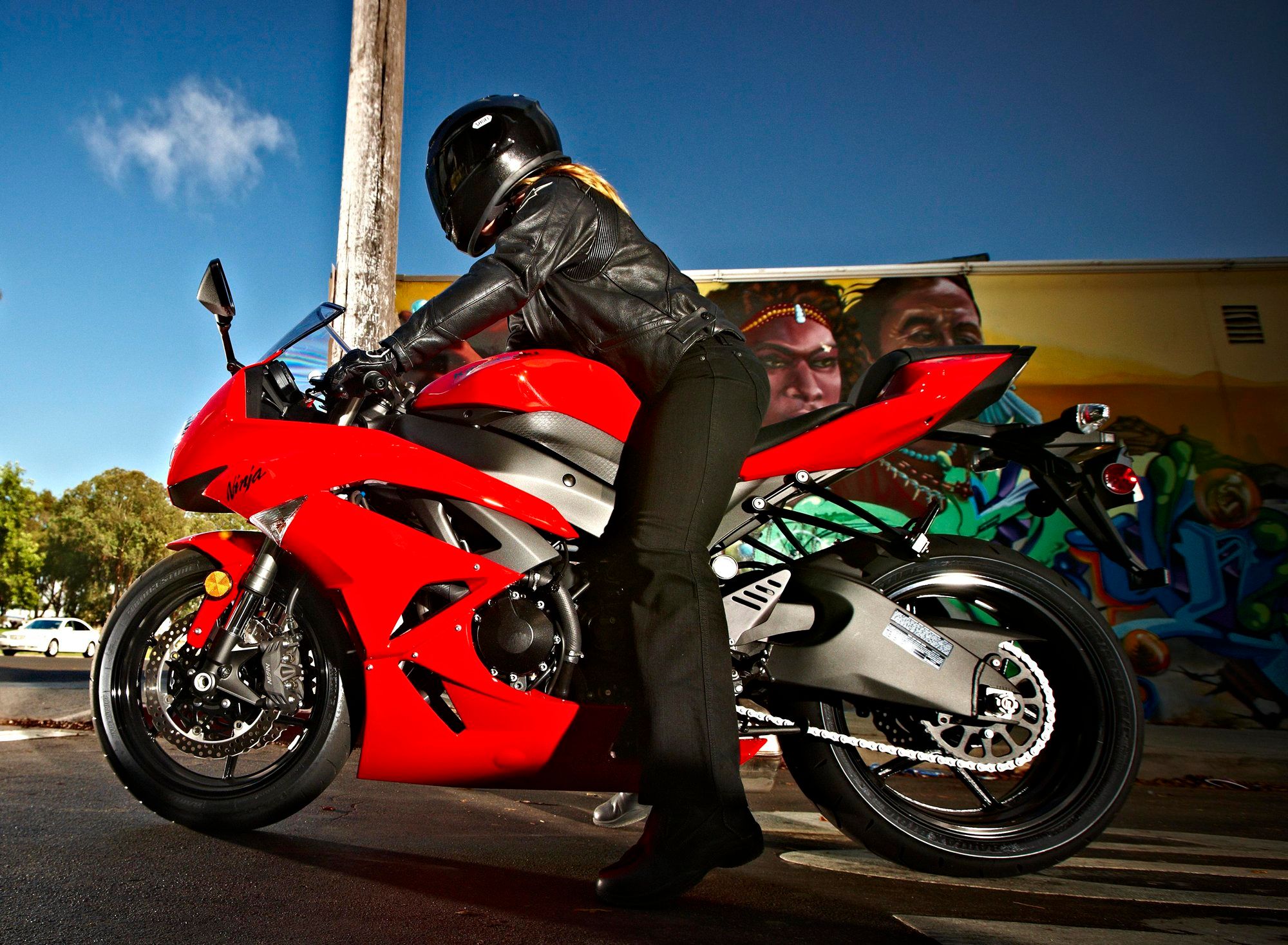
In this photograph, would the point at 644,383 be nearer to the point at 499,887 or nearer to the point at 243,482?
the point at 243,482

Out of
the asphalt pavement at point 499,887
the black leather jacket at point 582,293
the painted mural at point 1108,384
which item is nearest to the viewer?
the asphalt pavement at point 499,887

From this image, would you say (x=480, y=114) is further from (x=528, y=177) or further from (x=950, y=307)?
(x=950, y=307)

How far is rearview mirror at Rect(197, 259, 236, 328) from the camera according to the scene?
87.0 inches

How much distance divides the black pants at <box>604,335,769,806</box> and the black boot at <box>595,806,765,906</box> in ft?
0.13

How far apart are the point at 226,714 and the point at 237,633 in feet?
0.69

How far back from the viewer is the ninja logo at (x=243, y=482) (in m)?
2.14

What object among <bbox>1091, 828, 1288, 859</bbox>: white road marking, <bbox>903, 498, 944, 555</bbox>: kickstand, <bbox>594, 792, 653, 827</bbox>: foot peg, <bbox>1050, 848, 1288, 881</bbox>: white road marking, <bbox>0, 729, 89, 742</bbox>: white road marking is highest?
<bbox>903, 498, 944, 555</bbox>: kickstand

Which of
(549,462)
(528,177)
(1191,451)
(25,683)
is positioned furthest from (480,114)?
(1191,451)

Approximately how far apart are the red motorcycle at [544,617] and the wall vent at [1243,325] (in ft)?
26.3

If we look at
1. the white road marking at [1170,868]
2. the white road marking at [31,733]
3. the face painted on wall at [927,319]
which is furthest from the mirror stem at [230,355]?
the face painted on wall at [927,319]

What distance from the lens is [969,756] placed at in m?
2.18

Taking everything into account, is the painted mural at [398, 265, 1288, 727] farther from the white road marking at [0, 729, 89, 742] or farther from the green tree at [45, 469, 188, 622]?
the green tree at [45, 469, 188, 622]

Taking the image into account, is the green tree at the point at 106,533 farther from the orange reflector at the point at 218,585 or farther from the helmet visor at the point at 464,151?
the helmet visor at the point at 464,151

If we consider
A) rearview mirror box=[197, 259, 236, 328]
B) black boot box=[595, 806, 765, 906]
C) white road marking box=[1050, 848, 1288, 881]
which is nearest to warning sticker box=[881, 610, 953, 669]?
black boot box=[595, 806, 765, 906]
